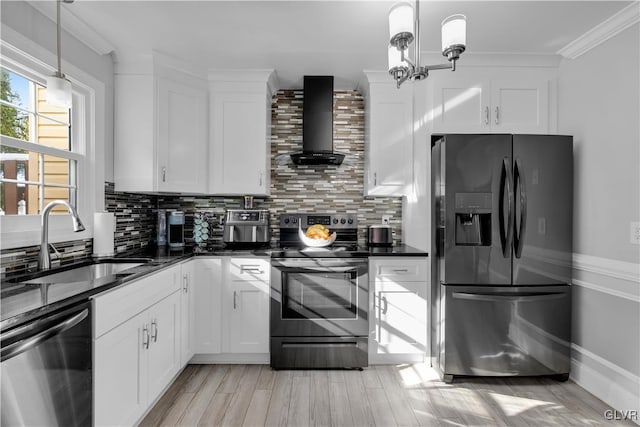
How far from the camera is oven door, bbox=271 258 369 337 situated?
267 cm

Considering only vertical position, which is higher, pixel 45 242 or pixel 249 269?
pixel 45 242

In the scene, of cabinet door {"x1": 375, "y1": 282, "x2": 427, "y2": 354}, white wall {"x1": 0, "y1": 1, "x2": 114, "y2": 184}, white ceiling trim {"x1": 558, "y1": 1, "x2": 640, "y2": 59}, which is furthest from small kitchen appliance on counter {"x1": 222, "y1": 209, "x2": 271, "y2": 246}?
white ceiling trim {"x1": 558, "y1": 1, "x2": 640, "y2": 59}

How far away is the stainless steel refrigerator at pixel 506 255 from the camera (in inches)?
96.3

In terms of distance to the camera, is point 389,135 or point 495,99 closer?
point 495,99

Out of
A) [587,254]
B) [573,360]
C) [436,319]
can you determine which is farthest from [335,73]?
[573,360]

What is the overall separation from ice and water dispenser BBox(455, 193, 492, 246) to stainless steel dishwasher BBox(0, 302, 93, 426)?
2.23 m

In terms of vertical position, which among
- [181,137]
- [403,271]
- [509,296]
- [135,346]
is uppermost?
[181,137]

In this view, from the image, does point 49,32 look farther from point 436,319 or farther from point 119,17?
point 436,319

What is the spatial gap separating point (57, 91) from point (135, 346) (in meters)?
1.28

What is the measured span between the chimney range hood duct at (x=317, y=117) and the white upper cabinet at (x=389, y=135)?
0.35m

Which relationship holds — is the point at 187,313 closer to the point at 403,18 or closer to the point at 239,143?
the point at 239,143

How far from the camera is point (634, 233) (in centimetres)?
210

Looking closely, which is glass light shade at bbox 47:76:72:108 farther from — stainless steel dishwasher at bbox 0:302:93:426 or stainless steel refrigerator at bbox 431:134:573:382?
stainless steel refrigerator at bbox 431:134:573:382

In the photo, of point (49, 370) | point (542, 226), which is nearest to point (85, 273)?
point (49, 370)
